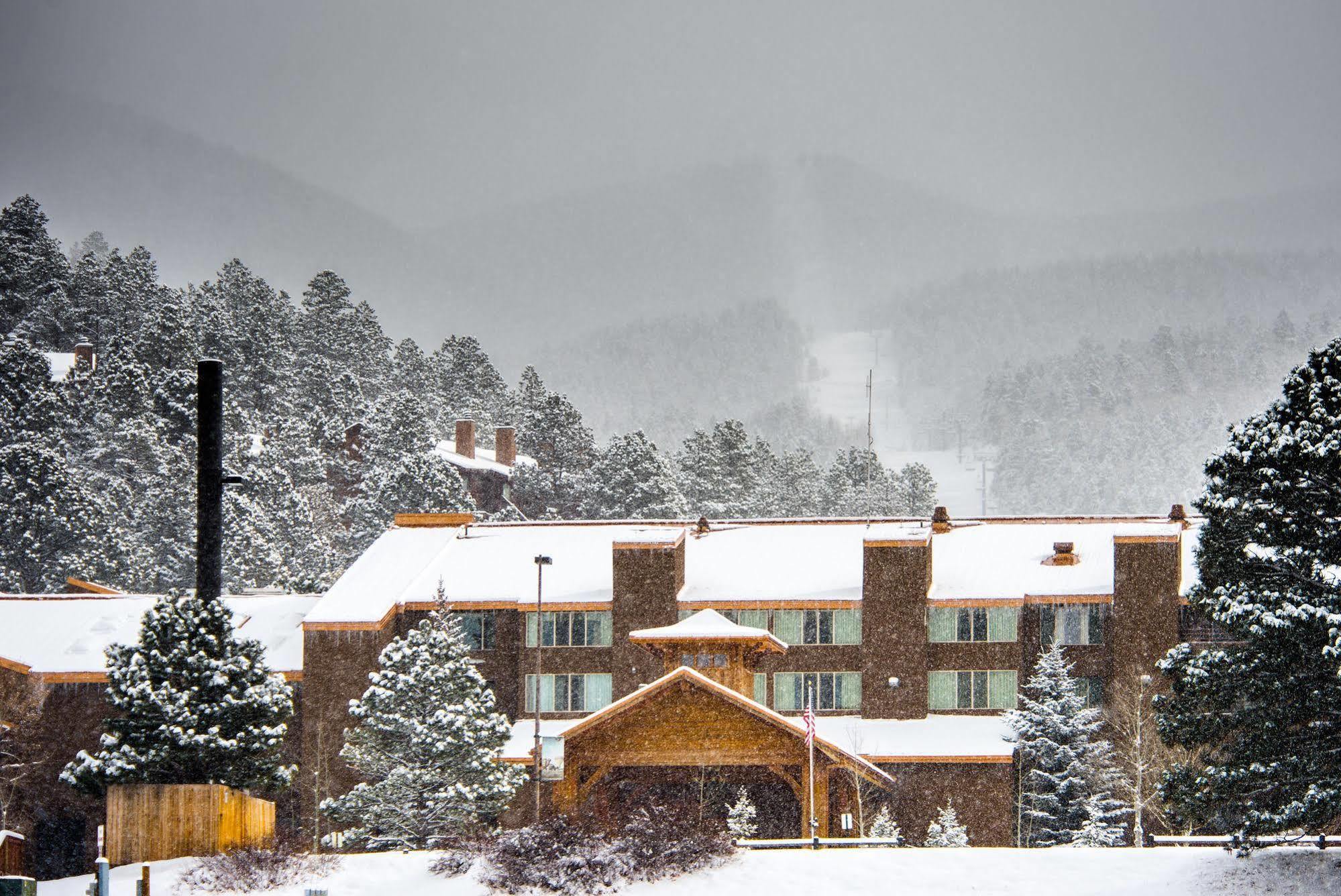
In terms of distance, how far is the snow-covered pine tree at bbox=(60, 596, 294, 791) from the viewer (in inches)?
1350

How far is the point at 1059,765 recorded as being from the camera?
47406mm

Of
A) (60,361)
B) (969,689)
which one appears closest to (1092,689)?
(969,689)

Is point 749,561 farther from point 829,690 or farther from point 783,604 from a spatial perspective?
Answer: point 829,690

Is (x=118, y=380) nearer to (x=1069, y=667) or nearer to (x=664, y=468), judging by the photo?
(x=664, y=468)

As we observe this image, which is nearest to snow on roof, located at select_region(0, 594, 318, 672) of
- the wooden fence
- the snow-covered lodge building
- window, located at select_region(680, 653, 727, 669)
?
the snow-covered lodge building

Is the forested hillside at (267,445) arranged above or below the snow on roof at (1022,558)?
above

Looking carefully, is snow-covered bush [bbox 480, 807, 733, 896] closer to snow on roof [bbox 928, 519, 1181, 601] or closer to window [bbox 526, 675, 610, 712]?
window [bbox 526, 675, 610, 712]

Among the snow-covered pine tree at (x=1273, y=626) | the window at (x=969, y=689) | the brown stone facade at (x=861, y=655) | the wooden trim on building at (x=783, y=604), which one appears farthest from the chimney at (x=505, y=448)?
the snow-covered pine tree at (x=1273, y=626)

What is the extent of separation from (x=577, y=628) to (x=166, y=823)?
23.0 metres

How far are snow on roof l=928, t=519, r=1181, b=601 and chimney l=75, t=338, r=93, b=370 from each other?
2622 inches

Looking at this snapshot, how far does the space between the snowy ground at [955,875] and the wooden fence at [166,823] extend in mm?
774

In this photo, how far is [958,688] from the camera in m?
53.2

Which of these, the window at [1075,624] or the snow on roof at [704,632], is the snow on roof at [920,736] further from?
the window at [1075,624]

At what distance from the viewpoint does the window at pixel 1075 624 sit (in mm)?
52625
